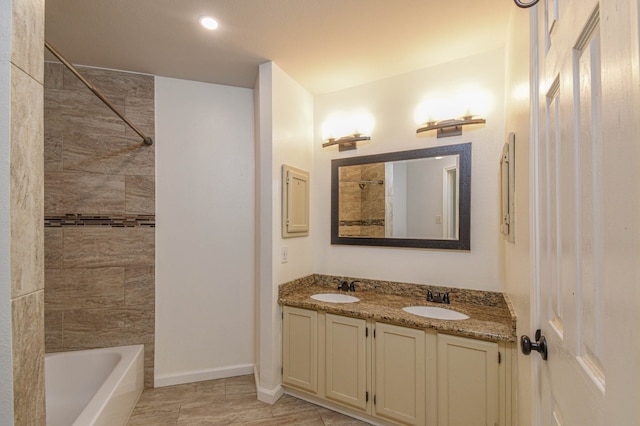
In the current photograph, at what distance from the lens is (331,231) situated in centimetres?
279

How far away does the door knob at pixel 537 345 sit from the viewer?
0.90 meters

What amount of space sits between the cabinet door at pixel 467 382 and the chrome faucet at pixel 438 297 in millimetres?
470

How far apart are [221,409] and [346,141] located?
243cm

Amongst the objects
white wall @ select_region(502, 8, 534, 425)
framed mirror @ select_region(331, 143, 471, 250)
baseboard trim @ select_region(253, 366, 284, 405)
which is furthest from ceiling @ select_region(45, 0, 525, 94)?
baseboard trim @ select_region(253, 366, 284, 405)

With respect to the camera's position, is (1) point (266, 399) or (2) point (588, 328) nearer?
(2) point (588, 328)

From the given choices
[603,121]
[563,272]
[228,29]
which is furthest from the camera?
[228,29]

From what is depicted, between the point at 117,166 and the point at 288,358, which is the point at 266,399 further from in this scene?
the point at 117,166

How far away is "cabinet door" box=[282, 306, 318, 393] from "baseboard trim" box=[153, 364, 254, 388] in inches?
22.9

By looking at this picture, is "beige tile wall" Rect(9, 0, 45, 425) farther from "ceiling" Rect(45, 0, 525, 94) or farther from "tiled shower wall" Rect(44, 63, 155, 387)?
"tiled shower wall" Rect(44, 63, 155, 387)

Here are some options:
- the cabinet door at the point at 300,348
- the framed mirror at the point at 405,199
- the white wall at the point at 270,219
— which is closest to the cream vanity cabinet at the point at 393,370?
the cabinet door at the point at 300,348

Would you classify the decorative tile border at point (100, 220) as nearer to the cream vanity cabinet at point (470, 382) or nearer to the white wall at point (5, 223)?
the white wall at point (5, 223)

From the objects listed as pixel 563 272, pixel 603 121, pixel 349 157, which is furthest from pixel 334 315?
pixel 603 121

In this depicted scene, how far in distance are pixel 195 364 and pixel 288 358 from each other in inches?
37.0

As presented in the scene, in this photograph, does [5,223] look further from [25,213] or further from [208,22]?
[208,22]
